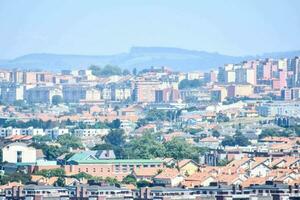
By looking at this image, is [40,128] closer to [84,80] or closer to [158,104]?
[158,104]

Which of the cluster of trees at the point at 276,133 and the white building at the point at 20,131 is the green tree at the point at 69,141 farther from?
the white building at the point at 20,131

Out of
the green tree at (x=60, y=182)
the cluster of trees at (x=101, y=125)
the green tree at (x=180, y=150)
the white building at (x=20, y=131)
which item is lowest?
the cluster of trees at (x=101, y=125)

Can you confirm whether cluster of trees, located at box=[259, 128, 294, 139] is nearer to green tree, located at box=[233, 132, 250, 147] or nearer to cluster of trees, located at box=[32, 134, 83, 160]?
green tree, located at box=[233, 132, 250, 147]

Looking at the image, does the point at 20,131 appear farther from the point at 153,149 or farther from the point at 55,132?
the point at 153,149

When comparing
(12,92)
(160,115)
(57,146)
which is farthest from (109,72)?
(57,146)

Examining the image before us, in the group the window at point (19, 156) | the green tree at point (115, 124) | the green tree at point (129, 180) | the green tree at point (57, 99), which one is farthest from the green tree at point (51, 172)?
the green tree at point (57, 99)

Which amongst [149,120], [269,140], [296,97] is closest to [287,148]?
[269,140]

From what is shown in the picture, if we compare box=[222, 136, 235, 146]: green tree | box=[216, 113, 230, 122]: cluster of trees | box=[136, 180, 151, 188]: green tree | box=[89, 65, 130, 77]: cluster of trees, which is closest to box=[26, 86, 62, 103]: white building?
box=[89, 65, 130, 77]: cluster of trees

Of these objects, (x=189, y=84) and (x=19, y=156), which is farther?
(x=189, y=84)
